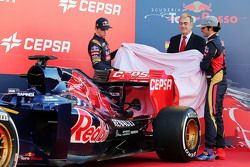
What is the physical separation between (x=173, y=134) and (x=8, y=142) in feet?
8.09

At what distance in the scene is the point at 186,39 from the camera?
856cm

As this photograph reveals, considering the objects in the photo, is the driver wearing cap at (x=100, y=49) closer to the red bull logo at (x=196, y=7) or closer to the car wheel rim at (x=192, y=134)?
the car wheel rim at (x=192, y=134)

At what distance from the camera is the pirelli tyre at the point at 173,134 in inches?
280

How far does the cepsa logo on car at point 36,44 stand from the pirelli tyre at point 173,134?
7.14 feet

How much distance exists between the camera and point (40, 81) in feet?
20.4

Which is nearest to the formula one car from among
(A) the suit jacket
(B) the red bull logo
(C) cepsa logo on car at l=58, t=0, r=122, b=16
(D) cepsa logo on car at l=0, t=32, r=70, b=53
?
(A) the suit jacket

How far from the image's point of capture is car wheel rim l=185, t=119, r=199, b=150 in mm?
7457

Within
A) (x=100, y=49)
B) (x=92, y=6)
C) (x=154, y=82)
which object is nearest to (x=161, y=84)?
(x=154, y=82)

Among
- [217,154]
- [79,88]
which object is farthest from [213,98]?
[79,88]

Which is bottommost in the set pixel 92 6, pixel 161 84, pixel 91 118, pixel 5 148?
pixel 5 148

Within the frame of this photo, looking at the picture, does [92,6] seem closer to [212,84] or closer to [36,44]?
[36,44]

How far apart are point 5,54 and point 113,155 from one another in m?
2.39

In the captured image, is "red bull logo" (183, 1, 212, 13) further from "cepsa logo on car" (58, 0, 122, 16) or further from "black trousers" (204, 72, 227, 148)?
"black trousers" (204, 72, 227, 148)

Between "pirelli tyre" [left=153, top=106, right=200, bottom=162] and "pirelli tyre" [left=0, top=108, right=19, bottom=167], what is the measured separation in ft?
7.73
